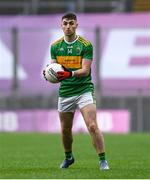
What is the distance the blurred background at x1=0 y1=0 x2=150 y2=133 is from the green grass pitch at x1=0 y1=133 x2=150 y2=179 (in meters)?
4.74

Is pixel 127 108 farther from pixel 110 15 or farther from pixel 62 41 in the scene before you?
pixel 62 41

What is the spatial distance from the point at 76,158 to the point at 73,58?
4.04 metres

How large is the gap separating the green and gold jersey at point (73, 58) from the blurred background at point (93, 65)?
16.8 m

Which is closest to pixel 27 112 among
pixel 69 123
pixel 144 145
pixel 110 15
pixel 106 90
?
pixel 106 90

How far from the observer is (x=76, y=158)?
1622 centimetres

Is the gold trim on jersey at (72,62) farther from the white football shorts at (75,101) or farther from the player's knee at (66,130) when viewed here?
the player's knee at (66,130)

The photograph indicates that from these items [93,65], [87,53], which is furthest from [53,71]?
[93,65]

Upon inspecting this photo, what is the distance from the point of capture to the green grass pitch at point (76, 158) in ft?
38.6

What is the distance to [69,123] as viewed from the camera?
12805 mm

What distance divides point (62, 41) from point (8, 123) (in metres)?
18.1

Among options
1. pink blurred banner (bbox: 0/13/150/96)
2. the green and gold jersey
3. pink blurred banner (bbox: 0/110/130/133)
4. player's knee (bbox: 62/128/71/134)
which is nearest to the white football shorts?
the green and gold jersey

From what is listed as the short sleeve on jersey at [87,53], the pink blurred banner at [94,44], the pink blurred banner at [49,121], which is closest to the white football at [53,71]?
the short sleeve on jersey at [87,53]

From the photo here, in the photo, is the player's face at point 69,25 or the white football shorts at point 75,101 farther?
the white football shorts at point 75,101

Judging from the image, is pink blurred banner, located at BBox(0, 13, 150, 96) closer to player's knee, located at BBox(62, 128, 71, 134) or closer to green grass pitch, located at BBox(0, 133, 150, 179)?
green grass pitch, located at BBox(0, 133, 150, 179)
